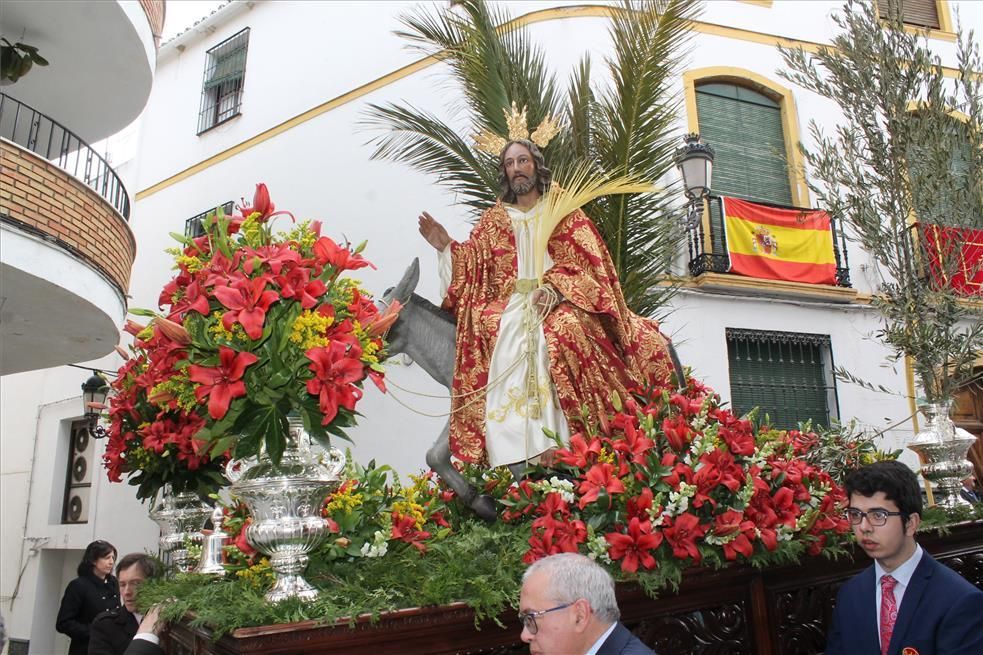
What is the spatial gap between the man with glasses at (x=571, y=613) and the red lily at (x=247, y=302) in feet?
3.40

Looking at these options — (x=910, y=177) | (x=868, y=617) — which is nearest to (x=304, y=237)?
(x=868, y=617)

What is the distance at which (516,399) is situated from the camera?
12.7 ft

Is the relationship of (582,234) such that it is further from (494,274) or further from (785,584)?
(785,584)

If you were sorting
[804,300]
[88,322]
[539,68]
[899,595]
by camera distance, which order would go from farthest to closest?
[804,300]
[88,322]
[539,68]
[899,595]

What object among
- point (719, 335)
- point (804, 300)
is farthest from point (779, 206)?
point (719, 335)

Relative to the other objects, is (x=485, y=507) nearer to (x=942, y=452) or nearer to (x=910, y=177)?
(x=942, y=452)

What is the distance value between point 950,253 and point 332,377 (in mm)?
4081

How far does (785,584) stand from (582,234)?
6.25ft

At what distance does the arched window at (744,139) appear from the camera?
11.1m

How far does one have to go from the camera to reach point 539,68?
7.11 meters

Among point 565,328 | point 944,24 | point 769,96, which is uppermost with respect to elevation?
point 944,24

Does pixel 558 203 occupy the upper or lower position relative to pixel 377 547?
upper

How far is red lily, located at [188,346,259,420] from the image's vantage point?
92.9 inches

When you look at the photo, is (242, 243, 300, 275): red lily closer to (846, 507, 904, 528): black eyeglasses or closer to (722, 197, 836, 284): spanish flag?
(846, 507, 904, 528): black eyeglasses
